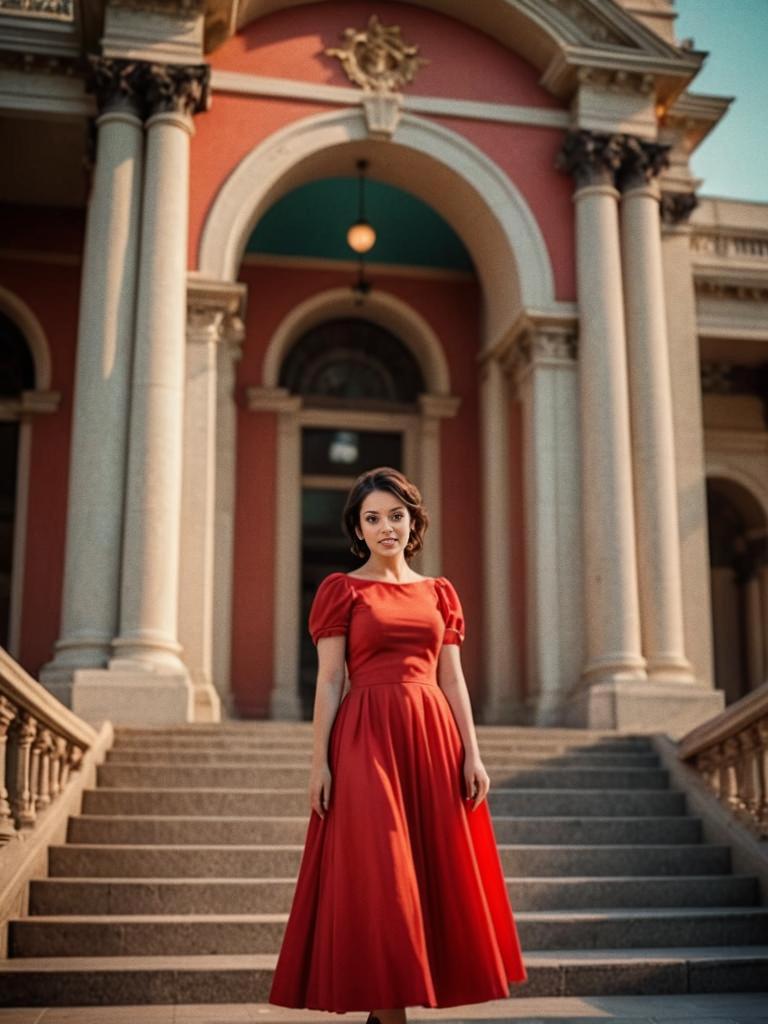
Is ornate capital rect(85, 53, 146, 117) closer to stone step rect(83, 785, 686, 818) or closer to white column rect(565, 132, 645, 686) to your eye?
white column rect(565, 132, 645, 686)

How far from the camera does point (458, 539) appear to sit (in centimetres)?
1508

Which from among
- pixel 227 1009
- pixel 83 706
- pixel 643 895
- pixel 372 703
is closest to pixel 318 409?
pixel 83 706

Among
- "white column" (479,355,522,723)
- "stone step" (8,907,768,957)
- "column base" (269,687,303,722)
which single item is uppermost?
"white column" (479,355,522,723)

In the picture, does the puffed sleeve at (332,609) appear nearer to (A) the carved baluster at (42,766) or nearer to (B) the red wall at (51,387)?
(A) the carved baluster at (42,766)

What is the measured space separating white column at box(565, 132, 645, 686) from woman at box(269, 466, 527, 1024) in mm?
7558

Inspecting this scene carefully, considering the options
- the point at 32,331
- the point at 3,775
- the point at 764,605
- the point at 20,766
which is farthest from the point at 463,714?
the point at 764,605

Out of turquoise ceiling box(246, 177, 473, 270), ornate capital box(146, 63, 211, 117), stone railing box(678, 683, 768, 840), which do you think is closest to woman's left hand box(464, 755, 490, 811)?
stone railing box(678, 683, 768, 840)

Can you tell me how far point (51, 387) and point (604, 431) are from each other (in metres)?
6.17

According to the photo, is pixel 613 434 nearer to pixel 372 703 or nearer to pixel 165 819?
pixel 165 819

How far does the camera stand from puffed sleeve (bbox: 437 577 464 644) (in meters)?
4.25

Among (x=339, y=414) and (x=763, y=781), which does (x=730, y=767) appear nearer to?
(x=763, y=781)

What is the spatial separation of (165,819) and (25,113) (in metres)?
7.47

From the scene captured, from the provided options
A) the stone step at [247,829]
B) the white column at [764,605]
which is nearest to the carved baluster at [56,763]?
the stone step at [247,829]

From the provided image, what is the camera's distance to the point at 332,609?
412 cm
